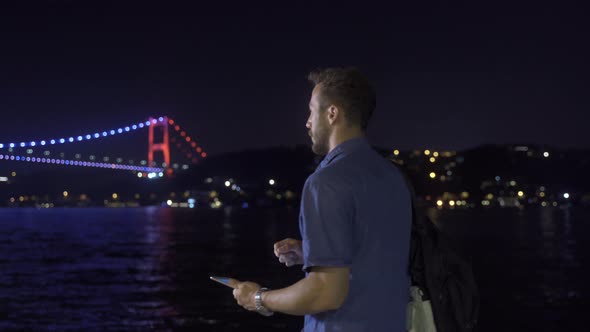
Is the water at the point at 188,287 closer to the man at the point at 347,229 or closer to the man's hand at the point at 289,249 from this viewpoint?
the man's hand at the point at 289,249

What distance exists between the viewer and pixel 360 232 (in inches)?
87.0

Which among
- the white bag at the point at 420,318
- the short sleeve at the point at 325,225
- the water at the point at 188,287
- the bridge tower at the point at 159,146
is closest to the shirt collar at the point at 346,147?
the short sleeve at the point at 325,225

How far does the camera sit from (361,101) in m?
2.33

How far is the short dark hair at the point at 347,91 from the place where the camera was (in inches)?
90.7

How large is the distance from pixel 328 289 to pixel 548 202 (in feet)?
627

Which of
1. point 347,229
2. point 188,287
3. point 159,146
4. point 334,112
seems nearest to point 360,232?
point 347,229

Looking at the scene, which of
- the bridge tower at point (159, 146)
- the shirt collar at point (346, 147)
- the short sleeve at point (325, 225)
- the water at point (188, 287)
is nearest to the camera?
the short sleeve at point (325, 225)

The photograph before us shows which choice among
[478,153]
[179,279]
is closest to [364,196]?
[179,279]

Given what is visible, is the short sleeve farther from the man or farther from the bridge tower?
the bridge tower

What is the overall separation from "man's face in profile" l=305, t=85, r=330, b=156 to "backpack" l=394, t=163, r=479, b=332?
311 mm

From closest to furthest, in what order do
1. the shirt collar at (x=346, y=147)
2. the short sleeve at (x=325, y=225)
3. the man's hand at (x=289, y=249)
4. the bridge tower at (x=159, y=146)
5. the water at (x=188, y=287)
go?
the short sleeve at (x=325, y=225) < the shirt collar at (x=346, y=147) < the man's hand at (x=289, y=249) < the water at (x=188, y=287) < the bridge tower at (x=159, y=146)

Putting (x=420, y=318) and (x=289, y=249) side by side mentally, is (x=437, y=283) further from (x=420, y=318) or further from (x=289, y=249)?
(x=289, y=249)

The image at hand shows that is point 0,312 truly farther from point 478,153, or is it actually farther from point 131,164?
point 478,153

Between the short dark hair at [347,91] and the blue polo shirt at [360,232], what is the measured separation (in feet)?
0.26
